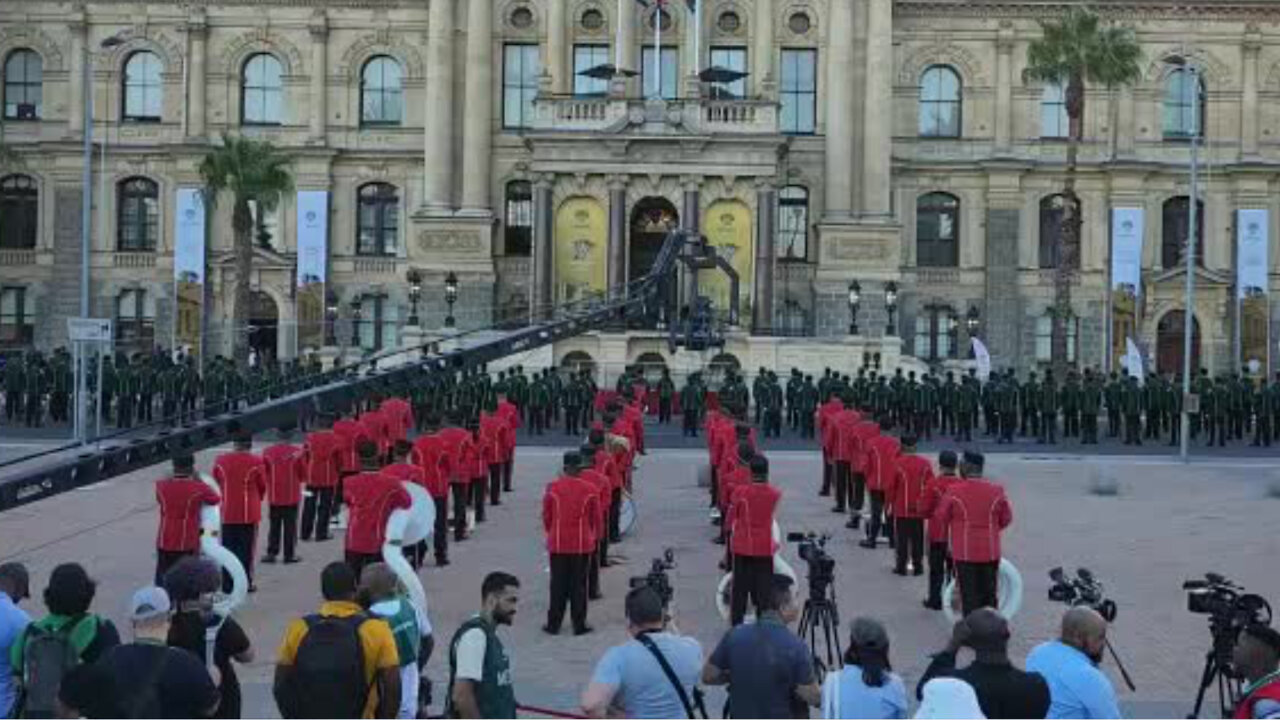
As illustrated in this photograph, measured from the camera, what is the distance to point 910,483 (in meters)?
21.0

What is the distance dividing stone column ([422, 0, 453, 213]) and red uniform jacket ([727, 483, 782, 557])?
4025 cm

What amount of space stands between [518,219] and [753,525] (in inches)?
1642

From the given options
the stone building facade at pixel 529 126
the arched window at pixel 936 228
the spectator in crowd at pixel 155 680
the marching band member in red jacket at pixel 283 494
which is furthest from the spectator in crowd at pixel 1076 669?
the arched window at pixel 936 228

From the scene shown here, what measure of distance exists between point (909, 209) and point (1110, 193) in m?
7.04

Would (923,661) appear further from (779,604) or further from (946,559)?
(779,604)

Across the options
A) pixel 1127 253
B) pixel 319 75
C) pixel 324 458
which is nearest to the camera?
pixel 324 458

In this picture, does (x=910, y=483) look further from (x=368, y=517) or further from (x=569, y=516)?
(x=368, y=517)

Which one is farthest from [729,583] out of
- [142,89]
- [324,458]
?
[142,89]

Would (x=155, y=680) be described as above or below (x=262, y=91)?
below

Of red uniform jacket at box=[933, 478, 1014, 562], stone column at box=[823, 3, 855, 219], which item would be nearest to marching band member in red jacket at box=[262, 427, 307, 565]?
red uniform jacket at box=[933, 478, 1014, 562]

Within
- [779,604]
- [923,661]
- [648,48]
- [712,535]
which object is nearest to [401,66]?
[648,48]

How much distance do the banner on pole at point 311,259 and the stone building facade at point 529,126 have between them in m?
0.66

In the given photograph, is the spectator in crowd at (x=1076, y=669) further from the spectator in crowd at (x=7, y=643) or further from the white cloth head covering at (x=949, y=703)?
the spectator in crowd at (x=7, y=643)

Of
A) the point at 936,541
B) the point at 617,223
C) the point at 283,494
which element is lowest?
the point at 936,541
